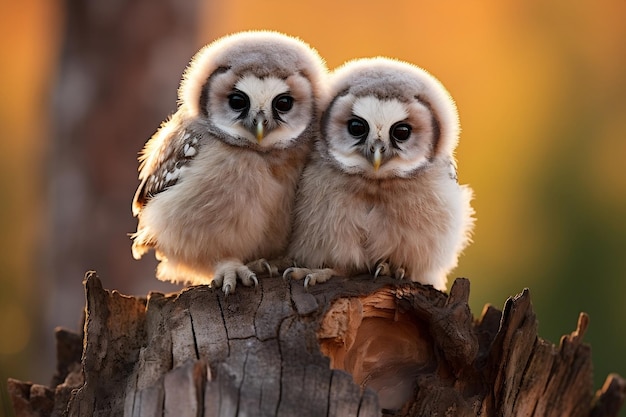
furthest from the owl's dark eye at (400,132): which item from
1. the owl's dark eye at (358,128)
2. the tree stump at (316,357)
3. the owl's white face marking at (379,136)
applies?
the tree stump at (316,357)

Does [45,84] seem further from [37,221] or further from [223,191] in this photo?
[223,191]

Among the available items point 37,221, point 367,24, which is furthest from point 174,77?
point 367,24

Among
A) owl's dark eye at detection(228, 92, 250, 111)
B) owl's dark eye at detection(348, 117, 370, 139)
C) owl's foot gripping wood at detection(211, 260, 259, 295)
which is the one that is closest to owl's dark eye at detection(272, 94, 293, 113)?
owl's dark eye at detection(228, 92, 250, 111)

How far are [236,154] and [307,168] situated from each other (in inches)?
12.9

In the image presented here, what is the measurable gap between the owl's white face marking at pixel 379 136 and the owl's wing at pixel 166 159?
621 millimetres

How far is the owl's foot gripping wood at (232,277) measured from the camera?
329cm

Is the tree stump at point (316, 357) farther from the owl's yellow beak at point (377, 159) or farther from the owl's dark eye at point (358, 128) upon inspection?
the owl's dark eye at point (358, 128)

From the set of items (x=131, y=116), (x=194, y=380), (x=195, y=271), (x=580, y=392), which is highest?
(x=131, y=116)

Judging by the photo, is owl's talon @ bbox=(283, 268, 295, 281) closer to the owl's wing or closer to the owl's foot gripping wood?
the owl's foot gripping wood

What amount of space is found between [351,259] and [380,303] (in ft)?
1.01

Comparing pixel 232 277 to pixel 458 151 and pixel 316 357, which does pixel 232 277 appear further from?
pixel 458 151

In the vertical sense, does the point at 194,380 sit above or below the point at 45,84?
below

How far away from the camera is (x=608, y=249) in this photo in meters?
6.23

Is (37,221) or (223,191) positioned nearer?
(223,191)
